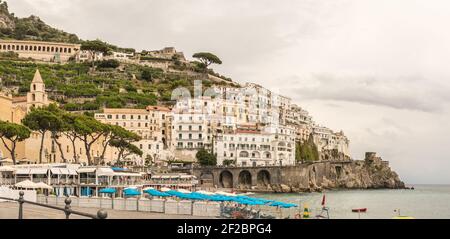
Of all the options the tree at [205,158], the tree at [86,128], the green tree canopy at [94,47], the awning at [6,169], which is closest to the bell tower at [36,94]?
the tree at [86,128]

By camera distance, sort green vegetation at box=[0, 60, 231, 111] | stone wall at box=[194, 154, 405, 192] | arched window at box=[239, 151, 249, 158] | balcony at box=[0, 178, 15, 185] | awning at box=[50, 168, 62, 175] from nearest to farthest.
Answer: balcony at box=[0, 178, 15, 185], awning at box=[50, 168, 62, 175], stone wall at box=[194, 154, 405, 192], arched window at box=[239, 151, 249, 158], green vegetation at box=[0, 60, 231, 111]

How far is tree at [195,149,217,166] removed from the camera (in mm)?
112750

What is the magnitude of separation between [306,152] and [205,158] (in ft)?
110

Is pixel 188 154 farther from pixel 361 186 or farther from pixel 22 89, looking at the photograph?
pixel 361 186

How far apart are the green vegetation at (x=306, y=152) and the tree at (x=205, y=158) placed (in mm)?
24103

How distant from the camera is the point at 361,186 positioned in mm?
148250

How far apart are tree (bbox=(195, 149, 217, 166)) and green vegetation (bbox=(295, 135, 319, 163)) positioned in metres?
24.1

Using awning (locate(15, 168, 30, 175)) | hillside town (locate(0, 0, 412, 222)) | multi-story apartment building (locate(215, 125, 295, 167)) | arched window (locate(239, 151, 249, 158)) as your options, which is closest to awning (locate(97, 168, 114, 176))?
hillside town (locate(0, 0, 412, 222))

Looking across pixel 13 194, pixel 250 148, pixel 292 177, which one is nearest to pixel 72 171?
pixel 13 194

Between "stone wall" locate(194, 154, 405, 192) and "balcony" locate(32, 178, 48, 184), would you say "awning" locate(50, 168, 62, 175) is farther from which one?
"stone wall" locate(194, 154, 405, 192)

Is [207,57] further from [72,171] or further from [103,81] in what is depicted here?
[72,171]

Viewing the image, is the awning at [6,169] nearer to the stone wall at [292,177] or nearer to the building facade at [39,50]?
the stone wall at [292,177]
